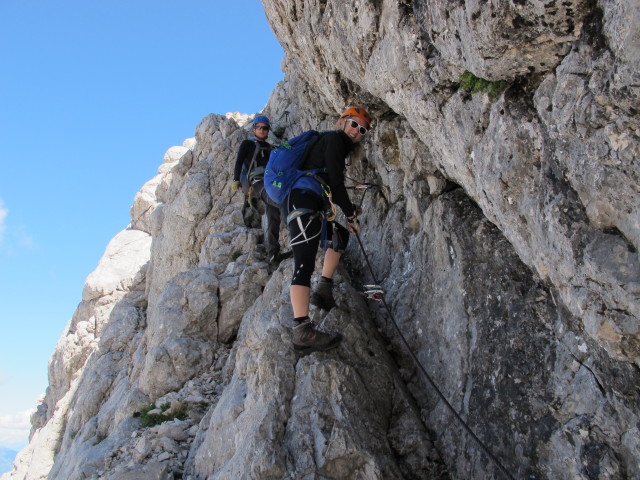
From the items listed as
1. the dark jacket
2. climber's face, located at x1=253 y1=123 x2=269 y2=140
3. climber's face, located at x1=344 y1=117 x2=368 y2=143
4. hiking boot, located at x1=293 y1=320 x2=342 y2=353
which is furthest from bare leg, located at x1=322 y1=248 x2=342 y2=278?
climber's face, located at x1=253 y1=123 x2=269 y2=140

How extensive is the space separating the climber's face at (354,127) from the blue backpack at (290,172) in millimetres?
558

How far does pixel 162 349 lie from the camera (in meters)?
11.1

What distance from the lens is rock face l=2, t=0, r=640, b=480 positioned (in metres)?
4.34

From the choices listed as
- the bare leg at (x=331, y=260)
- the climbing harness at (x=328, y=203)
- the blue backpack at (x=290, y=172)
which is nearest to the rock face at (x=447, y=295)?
the bare leg at (x=331, y=260)

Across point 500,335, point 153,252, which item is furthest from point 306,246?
point 153,252

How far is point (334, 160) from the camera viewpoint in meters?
8.16

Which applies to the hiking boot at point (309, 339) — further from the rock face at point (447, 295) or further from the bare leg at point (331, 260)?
the bare leg at point (331, 260)

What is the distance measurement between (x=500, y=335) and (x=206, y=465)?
4.97 metres

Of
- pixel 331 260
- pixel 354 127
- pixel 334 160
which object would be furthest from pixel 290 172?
pixel 331 260

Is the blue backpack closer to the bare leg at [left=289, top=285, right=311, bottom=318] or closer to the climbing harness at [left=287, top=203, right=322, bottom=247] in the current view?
the climbing harness at [left=287, top=203, right=322, bottom=247]

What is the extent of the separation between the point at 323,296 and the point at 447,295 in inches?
81.6

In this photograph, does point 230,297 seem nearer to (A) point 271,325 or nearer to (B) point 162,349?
(B) point 162,349

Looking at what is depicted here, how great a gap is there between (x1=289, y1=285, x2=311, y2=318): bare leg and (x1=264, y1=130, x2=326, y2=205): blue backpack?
1.70 metres

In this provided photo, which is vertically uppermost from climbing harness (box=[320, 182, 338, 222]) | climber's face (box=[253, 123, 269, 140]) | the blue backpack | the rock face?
climber's face (box=[253, 123, 269, 140])
